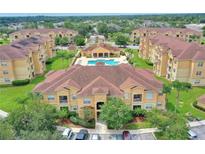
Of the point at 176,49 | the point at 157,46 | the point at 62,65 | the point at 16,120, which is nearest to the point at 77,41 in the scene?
the point at 62,65

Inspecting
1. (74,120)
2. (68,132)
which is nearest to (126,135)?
(68,132)

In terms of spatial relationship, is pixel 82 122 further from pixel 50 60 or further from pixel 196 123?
pixel 50 60

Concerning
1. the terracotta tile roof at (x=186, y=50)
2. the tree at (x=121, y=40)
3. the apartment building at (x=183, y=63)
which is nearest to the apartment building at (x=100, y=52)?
the tree at (x=121, y=40)

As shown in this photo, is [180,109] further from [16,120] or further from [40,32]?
[40,32]

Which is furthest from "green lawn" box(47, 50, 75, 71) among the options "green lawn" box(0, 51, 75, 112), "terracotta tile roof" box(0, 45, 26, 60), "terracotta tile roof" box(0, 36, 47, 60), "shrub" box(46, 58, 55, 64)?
"terracotta tile roof" box(0, 45, 26, 60)

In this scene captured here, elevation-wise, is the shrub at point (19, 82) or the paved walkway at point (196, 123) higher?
the shrub at point (19, 82)

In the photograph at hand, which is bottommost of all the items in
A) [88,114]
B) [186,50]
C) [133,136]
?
[133,136]

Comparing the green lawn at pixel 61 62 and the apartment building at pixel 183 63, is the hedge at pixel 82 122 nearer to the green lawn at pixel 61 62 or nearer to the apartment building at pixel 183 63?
the apartment building at pixel 183 63

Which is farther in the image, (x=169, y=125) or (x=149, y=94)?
(x=149, y=94)
